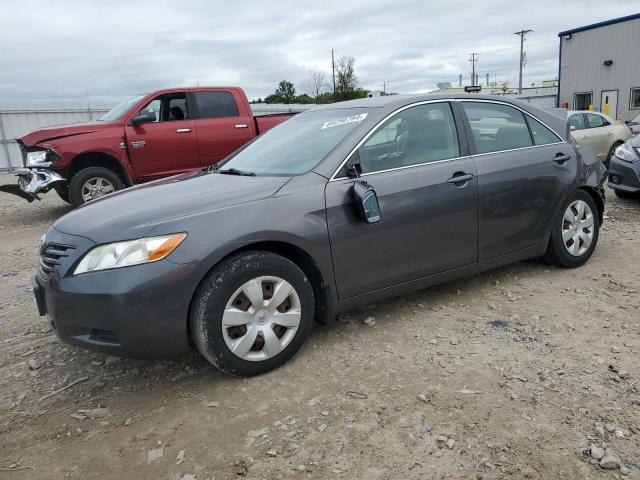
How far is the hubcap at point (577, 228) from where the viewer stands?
453 cm

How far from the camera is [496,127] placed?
4188 millimetres

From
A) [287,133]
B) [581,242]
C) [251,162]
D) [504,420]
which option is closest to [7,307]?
[251,162]

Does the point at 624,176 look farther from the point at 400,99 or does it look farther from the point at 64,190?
the point at 64,190

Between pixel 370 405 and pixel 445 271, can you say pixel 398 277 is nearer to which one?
pixel 445 271

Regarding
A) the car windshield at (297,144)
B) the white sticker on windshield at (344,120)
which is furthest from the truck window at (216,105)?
the white sticker on windshield at (344,120)

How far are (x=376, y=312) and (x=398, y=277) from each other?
489 mm

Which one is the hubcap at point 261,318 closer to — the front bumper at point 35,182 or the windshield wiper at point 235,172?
the windshield wiper at point 235,172

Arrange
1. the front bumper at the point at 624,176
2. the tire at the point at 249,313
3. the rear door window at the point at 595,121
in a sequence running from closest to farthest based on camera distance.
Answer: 1. the tire at the point at 249,313
2. the front bumper at the point at 624,176
3. the rear door window at the point at 595,121

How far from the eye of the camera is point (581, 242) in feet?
15.3

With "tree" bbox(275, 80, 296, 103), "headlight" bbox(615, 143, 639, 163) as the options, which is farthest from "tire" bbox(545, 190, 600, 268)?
"tree" bbox(275, 80, 296, 103)

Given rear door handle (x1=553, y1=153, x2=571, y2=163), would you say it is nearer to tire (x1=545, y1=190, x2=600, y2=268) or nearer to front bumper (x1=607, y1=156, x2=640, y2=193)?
tire (x1=545, y1=190, x2=600, y2=268)

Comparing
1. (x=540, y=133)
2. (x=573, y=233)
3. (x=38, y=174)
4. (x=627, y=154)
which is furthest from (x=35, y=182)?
(x=627, y=154)

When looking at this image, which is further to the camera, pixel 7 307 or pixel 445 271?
pixel 7 307

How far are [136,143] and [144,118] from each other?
0.39 meters
